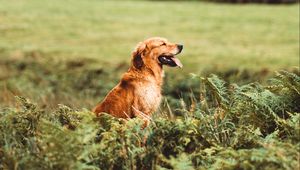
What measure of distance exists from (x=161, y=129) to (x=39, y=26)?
31.1m

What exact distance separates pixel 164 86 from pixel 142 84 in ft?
28.0

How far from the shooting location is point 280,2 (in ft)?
148

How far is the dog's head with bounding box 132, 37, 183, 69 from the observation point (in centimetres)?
1021

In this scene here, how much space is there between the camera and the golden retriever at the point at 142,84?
8922 mm

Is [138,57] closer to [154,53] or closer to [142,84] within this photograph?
[154,53]

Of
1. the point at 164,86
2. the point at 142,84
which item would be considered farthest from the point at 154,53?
the point at 164,86

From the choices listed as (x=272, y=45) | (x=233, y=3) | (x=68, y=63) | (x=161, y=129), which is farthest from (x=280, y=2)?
(x=161, y=129)

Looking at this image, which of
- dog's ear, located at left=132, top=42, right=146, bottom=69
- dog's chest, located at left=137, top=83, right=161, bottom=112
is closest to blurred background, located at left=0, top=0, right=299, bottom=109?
dog's ear, located at left=132, top=42, right=146, bottom=69

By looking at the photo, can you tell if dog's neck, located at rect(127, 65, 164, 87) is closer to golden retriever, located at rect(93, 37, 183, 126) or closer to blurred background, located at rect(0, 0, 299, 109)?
golden retriever, located at rect(93, 37, 183, 126)

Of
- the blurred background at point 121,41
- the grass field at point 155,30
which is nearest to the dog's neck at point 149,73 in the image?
the blurred background at point 121,41

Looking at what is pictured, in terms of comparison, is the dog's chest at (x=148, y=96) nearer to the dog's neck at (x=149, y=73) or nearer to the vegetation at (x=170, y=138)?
the dog's neck at (x=149, y=73)

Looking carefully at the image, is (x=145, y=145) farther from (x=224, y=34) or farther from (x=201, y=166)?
(x=224, y=34)

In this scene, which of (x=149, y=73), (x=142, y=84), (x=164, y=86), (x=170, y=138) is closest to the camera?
(x=170, y=138)

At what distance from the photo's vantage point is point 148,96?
9.71 metres
